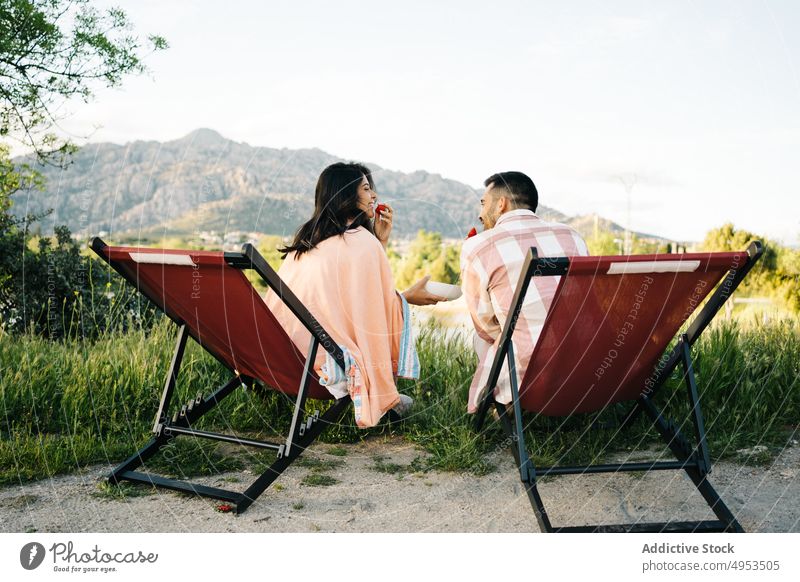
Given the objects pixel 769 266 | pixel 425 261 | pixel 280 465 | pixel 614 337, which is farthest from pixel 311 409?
pixel 769 266

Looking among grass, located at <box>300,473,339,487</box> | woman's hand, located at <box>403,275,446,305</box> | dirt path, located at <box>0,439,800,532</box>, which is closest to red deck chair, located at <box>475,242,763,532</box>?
dirt path, located at <box>0,439,800,532</box>

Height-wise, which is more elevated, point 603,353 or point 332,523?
point 603,353

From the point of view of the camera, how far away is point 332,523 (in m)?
2.76

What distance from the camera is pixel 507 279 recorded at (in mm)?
3113

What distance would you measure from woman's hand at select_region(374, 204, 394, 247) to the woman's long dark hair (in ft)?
0.45

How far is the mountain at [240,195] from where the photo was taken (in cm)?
364

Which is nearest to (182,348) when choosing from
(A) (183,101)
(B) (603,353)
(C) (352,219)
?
(C) (352,219)

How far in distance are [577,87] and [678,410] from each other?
180 cm

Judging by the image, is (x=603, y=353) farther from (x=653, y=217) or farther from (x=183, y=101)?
(x=183, y=101)

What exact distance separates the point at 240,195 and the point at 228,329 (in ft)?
5.93

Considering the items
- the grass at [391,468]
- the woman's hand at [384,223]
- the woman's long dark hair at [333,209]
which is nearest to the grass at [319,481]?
the grass at [391,468]

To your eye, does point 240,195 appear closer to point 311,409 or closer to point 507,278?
point 311,409

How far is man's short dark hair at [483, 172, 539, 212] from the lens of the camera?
3447 millimetres
